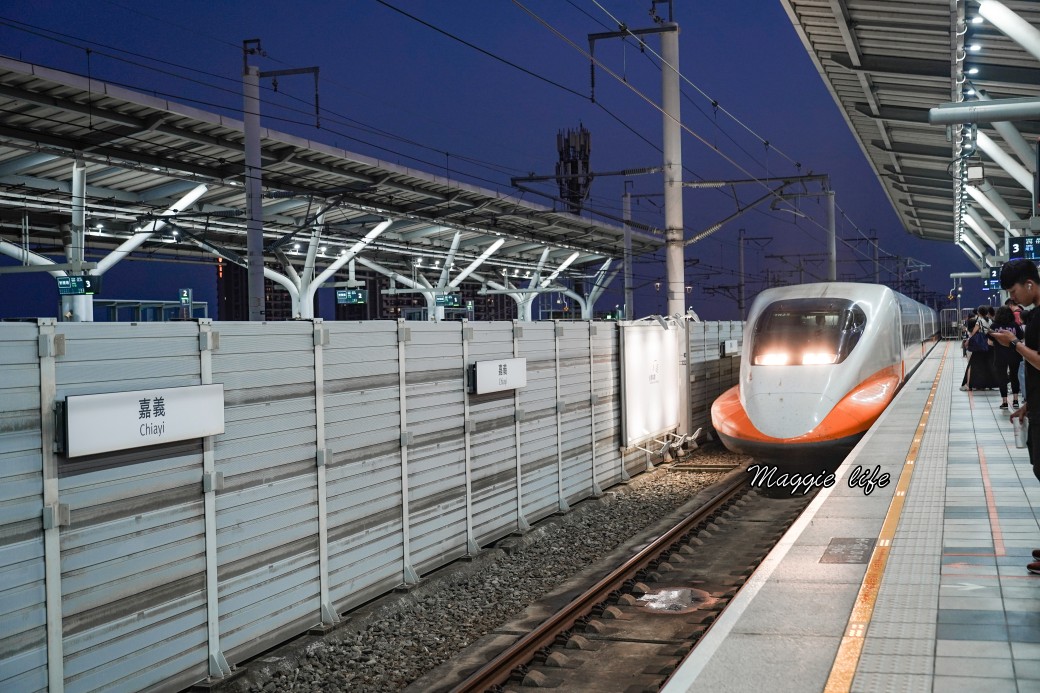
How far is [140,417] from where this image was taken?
627cm

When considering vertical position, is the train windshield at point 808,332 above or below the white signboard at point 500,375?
above

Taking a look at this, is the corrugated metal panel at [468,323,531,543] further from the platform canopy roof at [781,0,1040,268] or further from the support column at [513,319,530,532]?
the platform canopy roof at [781,0,1040,268]

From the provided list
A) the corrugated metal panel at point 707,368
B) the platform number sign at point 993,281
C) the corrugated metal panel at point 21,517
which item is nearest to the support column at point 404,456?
the corrugated metal panel at point 21,517

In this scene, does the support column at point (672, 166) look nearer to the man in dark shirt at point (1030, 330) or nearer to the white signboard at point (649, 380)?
the white signboard at point (649, 380)

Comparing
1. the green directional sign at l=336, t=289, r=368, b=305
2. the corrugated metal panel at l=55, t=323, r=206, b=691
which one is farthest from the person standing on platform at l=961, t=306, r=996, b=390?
the green directional sign at l=336, t=289, r=368, b=305

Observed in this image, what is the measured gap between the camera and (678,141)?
1855 centimetres

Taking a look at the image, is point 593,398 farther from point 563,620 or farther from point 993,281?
point 993,281

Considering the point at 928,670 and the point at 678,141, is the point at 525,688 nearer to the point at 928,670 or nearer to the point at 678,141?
the point at 928,670

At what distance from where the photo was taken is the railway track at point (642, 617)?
6.89 metres

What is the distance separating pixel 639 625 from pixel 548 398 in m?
4.95

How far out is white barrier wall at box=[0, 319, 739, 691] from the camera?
5605mm

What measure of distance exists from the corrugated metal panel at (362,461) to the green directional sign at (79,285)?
12.3 m

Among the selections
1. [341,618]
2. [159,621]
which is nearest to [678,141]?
[341,618]

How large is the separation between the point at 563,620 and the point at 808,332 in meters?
6.90
